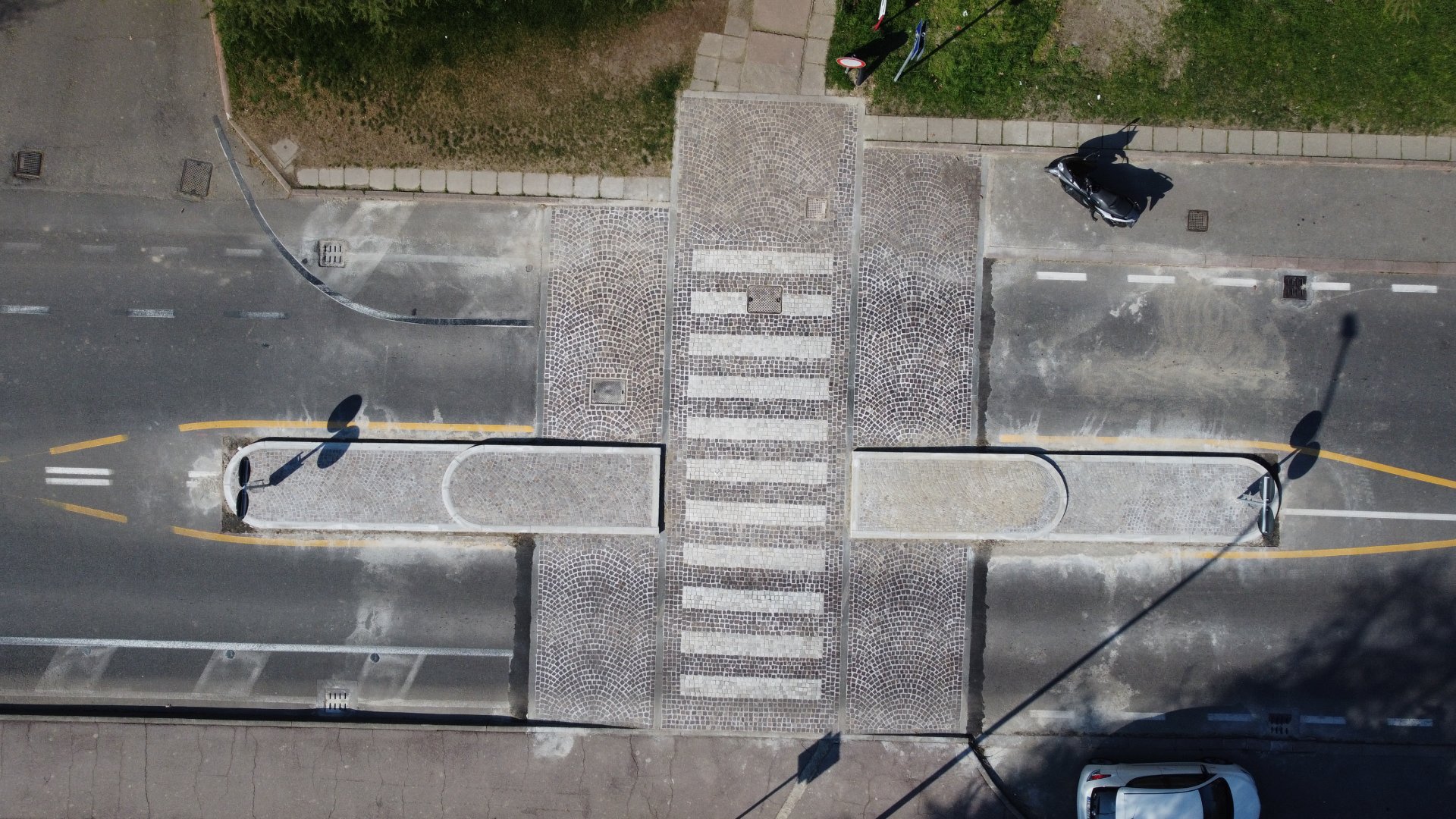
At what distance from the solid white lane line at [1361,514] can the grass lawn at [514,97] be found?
1589 centimetres

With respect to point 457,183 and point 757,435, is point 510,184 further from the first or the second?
point 757,435

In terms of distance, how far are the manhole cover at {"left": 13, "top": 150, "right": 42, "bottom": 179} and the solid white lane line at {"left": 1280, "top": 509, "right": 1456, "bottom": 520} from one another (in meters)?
28.3

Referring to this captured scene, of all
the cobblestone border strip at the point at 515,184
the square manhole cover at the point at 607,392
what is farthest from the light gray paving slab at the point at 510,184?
the square manhole cover at the point at 607,392

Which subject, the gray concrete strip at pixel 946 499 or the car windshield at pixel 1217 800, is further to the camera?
the gray concrete strip at pixel 946 499

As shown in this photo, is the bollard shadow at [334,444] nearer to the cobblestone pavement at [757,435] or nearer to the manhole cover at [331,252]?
the manhole cover at [331,252]

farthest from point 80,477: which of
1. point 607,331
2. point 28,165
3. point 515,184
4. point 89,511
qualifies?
point 607,331

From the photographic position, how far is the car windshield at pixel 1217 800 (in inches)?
634

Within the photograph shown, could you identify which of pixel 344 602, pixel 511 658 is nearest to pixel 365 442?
pixel 344 602

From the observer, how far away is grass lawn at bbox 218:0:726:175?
16812mm

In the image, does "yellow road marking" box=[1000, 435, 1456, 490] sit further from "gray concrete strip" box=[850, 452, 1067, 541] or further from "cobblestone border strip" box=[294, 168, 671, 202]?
"cobblestone border strip" box=[294, 168, 671, 202]

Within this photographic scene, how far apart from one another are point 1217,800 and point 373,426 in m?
19.6

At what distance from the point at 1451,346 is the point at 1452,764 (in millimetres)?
9190

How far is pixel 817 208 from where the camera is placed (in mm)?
16812

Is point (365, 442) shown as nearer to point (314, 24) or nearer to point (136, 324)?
point (136, 324)
